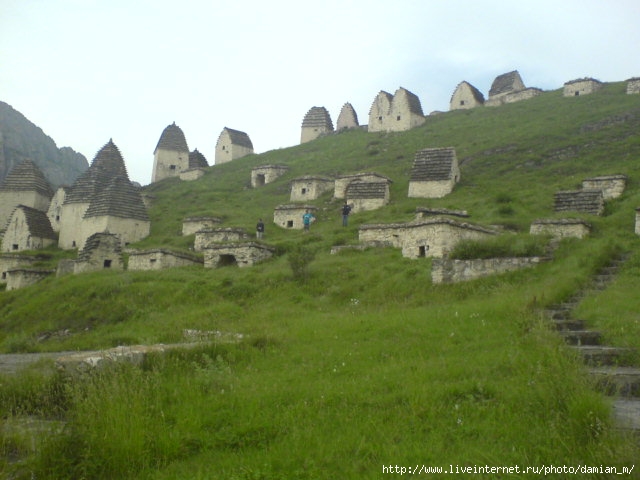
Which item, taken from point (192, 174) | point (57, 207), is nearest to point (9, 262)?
point (57, 207)

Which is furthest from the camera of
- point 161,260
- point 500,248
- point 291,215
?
point 291,215

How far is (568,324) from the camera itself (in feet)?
35.5

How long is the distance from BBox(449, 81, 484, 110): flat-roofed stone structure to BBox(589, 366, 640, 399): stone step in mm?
60487

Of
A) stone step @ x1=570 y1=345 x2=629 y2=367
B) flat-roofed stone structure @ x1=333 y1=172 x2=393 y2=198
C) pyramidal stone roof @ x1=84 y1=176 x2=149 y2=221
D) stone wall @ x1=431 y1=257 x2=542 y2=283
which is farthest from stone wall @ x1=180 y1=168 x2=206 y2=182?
stone step @ x1=570 y1=345 x2=629 y2=367

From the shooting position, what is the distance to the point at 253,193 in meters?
46.2

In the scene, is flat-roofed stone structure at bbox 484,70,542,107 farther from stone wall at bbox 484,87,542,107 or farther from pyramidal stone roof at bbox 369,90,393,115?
pyramidal stone roof at bbox 369,90,393,115

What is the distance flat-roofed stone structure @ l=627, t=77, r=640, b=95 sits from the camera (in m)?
48.4

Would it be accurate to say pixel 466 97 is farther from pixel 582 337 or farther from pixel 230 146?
pixel 582 337

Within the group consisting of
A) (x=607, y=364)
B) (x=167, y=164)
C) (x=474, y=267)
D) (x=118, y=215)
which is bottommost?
(x=607, y=364)

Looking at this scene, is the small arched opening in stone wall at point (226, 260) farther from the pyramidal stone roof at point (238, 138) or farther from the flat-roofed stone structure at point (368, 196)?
the pyramidal stone roof at point (238, 138)

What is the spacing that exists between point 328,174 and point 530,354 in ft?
119

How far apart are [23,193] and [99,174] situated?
322 inches

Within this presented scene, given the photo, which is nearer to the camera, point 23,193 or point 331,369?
point 331,369

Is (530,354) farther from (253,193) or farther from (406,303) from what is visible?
(253,193)
